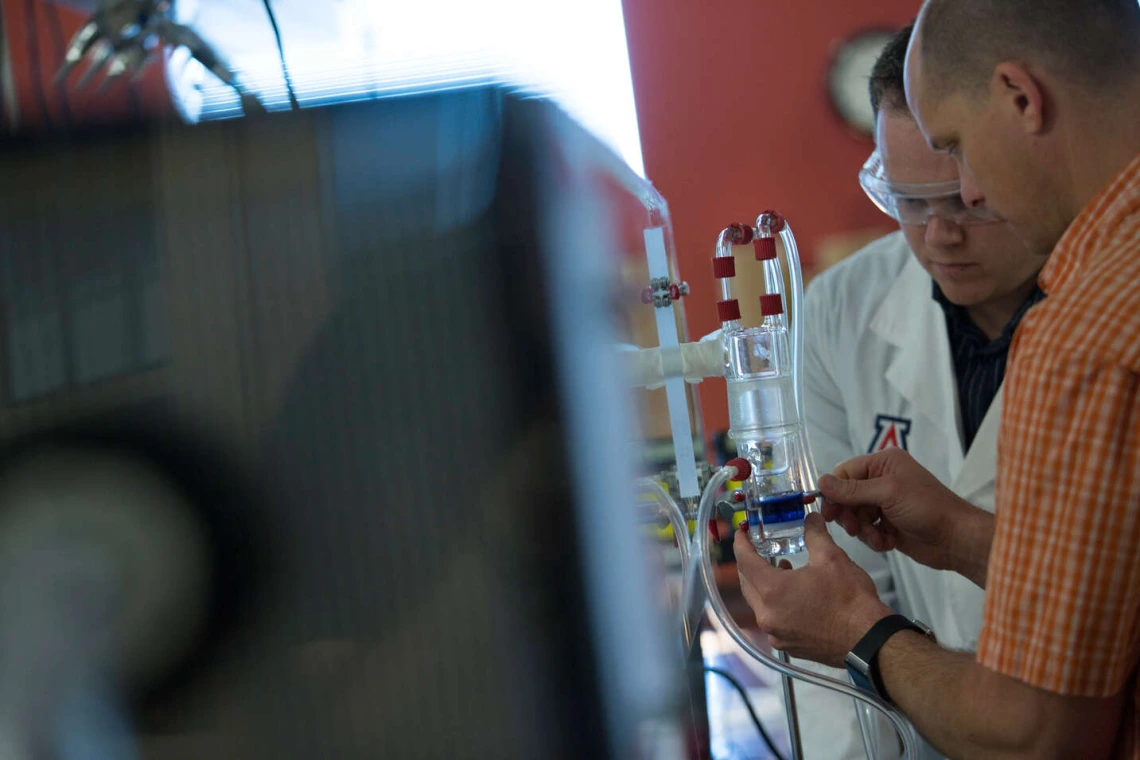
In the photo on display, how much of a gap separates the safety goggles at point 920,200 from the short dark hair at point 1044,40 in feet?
1.56

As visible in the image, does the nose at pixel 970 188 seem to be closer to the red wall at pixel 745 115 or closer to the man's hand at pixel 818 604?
the man's hand at pixel 818 604

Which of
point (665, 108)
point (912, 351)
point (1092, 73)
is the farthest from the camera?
point (665, 108)

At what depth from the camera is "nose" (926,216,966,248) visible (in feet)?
4.50

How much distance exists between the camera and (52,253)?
46 cm

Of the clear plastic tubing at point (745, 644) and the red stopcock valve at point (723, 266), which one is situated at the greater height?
the red stopcock valve at point (723, 266)

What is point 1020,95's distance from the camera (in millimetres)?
774

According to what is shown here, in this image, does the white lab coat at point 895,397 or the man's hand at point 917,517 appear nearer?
the man's hand at point 917,517

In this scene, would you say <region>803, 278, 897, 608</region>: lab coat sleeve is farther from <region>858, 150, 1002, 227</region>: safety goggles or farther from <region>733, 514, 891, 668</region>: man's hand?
<region>733, 514, 891, 668</region>: man's hand

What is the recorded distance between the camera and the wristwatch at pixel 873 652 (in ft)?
2.68

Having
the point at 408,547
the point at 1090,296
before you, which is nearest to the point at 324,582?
the point at 408,547

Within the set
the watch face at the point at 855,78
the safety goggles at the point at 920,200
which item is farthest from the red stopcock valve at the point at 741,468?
the watch face at the point at 855,78

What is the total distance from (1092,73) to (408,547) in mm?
677

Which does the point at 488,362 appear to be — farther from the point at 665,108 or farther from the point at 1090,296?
the point at 665,108

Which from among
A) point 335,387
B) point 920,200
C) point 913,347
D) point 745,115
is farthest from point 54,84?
point 745,115
